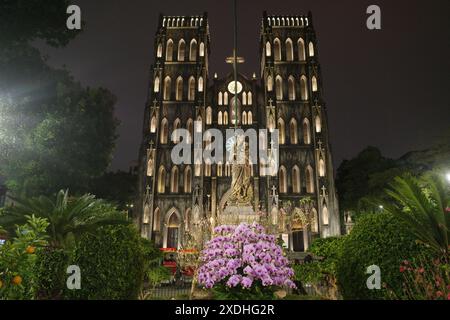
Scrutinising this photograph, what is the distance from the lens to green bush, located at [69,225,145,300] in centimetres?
530

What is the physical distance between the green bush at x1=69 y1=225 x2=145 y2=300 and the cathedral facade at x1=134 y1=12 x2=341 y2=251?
24.3 meters

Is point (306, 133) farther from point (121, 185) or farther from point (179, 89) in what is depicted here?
point (121, 185)

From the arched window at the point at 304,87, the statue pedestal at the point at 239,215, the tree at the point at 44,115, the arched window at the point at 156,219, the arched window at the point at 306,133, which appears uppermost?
the arched window at the point at 304,87

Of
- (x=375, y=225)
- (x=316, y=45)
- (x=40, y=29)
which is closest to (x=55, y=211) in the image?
(x=375, y=225)

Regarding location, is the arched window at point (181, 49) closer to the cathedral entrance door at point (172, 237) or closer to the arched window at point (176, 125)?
the arched window at point (176, 125)

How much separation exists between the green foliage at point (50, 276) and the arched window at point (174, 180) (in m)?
27.8

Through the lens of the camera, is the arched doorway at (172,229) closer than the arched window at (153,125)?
Yes

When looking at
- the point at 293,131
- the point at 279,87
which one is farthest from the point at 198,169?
the point at 279,87

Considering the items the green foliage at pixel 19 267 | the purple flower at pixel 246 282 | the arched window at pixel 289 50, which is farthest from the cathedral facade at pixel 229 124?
the purple flower at pixel 246 282

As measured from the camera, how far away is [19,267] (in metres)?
5.14

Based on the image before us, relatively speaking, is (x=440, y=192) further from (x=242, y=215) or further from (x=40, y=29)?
(x=40, y=29)

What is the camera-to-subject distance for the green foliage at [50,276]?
5.43m

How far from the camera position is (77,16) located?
40.4 feet
